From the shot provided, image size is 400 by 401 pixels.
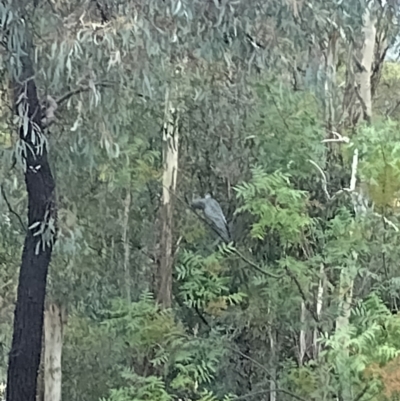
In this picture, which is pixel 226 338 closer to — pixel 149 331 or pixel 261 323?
pixel 261 323

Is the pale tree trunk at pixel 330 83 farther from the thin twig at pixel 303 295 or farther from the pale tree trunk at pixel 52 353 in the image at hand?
the pale tree trunk at pixel 52 353

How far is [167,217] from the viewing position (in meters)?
5.47

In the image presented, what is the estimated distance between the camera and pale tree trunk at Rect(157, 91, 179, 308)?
5062 mm

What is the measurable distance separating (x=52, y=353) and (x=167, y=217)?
247 centimetres

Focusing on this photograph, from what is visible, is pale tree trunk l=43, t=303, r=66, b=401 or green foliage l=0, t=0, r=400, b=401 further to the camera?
pale tree trunk l=43, t=303, r=66, b=401

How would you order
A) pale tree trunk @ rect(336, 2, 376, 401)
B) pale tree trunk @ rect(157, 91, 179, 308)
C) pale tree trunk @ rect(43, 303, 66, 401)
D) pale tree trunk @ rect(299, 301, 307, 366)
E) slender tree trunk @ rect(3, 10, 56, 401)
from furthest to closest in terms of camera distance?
1. pale tree trunk @ rect(43, 303, 66, 401)
2. pale tree trunk @ rect(157, 91, 179, 308)
3. pale tree trunk @ rect(299, 301, 307, 366)
4. pale tree trunk @ rect(336, 2, 376, 401)
5. slender tree trunk @ rect(3, 10, 56, 401)

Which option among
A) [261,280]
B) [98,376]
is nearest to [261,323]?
[261,280]

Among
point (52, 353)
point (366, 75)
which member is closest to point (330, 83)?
point (366, 75)

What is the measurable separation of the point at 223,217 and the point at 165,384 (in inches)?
40.7

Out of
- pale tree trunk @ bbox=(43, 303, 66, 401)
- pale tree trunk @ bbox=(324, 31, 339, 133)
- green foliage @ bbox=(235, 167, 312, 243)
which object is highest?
pale tree trunk @ bbox=(324, 31, 339, 133)

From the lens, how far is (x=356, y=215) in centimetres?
381

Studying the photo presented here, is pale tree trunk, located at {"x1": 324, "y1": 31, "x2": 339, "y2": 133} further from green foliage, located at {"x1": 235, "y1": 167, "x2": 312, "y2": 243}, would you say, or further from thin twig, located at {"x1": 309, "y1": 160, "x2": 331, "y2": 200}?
green foliage, located at {"x1": 235, "y1": 167, "x2": 312, "y2": 243}

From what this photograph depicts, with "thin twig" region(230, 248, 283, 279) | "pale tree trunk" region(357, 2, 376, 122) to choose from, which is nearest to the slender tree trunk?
"thin twig" region(230, 248, 283, 279)

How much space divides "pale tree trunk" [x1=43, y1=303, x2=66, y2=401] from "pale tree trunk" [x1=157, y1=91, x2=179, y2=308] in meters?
1.88
